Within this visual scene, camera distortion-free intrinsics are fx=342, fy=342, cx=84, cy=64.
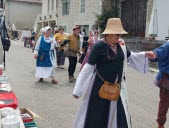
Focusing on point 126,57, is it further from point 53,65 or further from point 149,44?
point 149,44

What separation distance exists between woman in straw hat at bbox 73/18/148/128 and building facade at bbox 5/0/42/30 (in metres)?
46.6

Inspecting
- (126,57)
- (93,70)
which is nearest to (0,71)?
(93,70)

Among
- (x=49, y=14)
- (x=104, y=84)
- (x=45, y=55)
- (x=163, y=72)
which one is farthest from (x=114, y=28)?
(x=49, y=14)

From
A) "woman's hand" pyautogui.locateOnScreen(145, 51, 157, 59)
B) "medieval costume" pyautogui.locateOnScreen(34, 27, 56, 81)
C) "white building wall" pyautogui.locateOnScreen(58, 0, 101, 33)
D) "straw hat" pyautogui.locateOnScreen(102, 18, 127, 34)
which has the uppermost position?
"white building wall" pyautogui.locateOnScreen(58, 0, 101, 33)

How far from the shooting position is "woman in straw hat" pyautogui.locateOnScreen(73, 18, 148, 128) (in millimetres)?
4113

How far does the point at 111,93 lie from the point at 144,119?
7.70 ft

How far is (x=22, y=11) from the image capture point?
49.8m

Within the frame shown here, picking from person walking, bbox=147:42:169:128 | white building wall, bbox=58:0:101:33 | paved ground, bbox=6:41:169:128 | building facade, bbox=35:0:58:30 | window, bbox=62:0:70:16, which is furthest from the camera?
building facade, bbox=35:0:58:30

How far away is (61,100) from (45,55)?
2377mm

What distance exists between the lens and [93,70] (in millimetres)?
4203

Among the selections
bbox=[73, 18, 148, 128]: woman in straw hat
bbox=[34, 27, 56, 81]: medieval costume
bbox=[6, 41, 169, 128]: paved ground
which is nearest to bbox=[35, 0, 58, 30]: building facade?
bbox=[6, 41, 169, 128]: paved ground

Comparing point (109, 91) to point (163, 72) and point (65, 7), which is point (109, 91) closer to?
point (163, 72)

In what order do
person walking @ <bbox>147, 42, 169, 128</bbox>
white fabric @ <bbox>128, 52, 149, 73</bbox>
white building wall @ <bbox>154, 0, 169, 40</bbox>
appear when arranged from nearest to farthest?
1. white fabric @ <bbox>128, 52, 149, 73</bbox>
2. person walking @ <bbox>147, 42, 169, 128</bbox>
3. white building wall @ <bbox>154, 0, 169, 40</bbox>

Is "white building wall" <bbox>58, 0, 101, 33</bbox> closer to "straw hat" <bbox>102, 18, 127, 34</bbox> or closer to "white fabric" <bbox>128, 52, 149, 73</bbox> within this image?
"white fabric" <bbox>128, 52, 149, 73</bbox>
